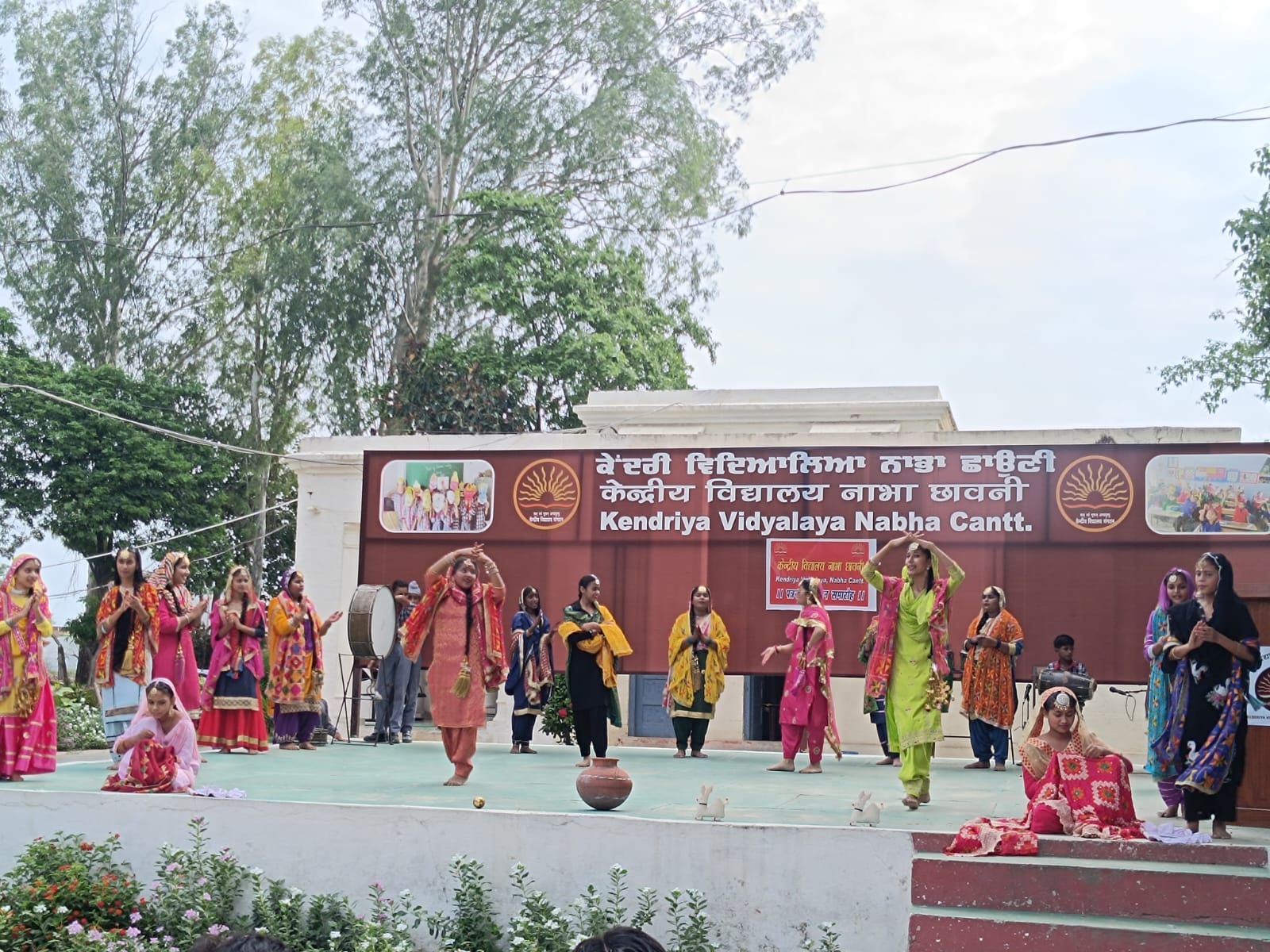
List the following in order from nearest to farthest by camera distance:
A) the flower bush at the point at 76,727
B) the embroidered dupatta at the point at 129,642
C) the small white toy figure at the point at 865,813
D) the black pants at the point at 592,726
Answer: the small white toy figure at the point at 865,813 < the embroidered dupatta at the point at 129,642 < the black pants at the point at 592,726 < the flower bush at the point at 76,727

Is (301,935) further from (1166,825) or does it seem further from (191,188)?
(191,188)

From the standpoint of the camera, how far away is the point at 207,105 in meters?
33.5

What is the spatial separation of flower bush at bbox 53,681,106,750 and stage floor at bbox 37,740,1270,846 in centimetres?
197

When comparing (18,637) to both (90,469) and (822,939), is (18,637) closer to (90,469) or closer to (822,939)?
(822,939)

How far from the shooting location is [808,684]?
11.5 metres

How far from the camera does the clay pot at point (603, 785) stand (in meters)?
7.39

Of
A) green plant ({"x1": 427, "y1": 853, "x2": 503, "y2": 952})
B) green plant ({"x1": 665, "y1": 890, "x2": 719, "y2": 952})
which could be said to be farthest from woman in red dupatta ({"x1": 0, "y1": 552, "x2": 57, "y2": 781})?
green plant ({"x1": 665, "y1": 890, "x2": 719, "y2": 952})

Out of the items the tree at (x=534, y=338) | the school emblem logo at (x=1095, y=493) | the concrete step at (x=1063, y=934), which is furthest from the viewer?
the tree at (x=534, y=338)

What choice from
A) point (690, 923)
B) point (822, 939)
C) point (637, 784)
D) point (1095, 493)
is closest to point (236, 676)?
point (637, 784)

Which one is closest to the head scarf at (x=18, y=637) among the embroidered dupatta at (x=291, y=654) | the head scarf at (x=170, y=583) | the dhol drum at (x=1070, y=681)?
the head scarf at (x=170, y=583)

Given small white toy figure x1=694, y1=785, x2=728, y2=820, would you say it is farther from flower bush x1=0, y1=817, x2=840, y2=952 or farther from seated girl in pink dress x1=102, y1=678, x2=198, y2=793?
seated girl in pink dress x1=102, y1=678, x2=198, y2=793

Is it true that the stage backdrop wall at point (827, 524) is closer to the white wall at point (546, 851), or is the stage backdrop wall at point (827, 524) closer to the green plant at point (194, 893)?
the white wall at point (546, 851)

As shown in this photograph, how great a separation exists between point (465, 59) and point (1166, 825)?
28194 mm

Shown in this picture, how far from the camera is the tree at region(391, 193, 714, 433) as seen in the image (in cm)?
2683
